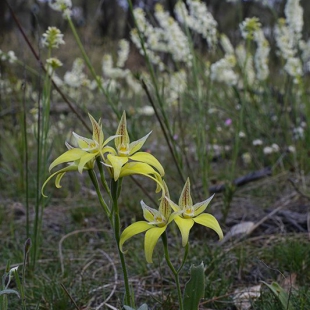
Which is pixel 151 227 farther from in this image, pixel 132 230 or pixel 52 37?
pixel 52 37

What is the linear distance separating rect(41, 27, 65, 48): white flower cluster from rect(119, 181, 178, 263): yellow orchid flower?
0.93 m

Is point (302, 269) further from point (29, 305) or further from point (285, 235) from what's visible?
point (29, 305)

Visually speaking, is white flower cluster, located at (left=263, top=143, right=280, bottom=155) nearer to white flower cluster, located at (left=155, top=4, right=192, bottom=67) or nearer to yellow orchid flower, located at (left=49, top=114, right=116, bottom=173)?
white flower cluster, located at (left=155, top=4, right=192, bottom=67)

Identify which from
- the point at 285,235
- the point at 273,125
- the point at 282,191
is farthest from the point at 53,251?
the point at 273,125

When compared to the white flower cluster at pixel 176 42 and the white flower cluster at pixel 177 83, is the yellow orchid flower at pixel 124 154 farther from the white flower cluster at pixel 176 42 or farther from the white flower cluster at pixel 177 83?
the white flower cluster at pixel 176 42

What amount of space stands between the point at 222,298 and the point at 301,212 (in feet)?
3.36

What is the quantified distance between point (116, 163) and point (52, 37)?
3.04 ft

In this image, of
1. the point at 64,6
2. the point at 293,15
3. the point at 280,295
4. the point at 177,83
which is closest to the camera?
the point at 280,295

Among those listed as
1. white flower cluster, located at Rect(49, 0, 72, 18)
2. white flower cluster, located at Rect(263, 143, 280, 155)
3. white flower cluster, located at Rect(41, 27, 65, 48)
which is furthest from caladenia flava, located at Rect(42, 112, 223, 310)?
white flower cluster, located at Rect(263, 143, 280, 155)

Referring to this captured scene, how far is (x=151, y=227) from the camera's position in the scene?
2.95 ft

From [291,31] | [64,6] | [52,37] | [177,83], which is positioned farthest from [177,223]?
[177,83]

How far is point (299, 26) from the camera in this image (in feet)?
9.21

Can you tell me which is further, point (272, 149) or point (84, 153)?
point (272, 149)

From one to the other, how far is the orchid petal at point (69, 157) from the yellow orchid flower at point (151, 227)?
167mm
